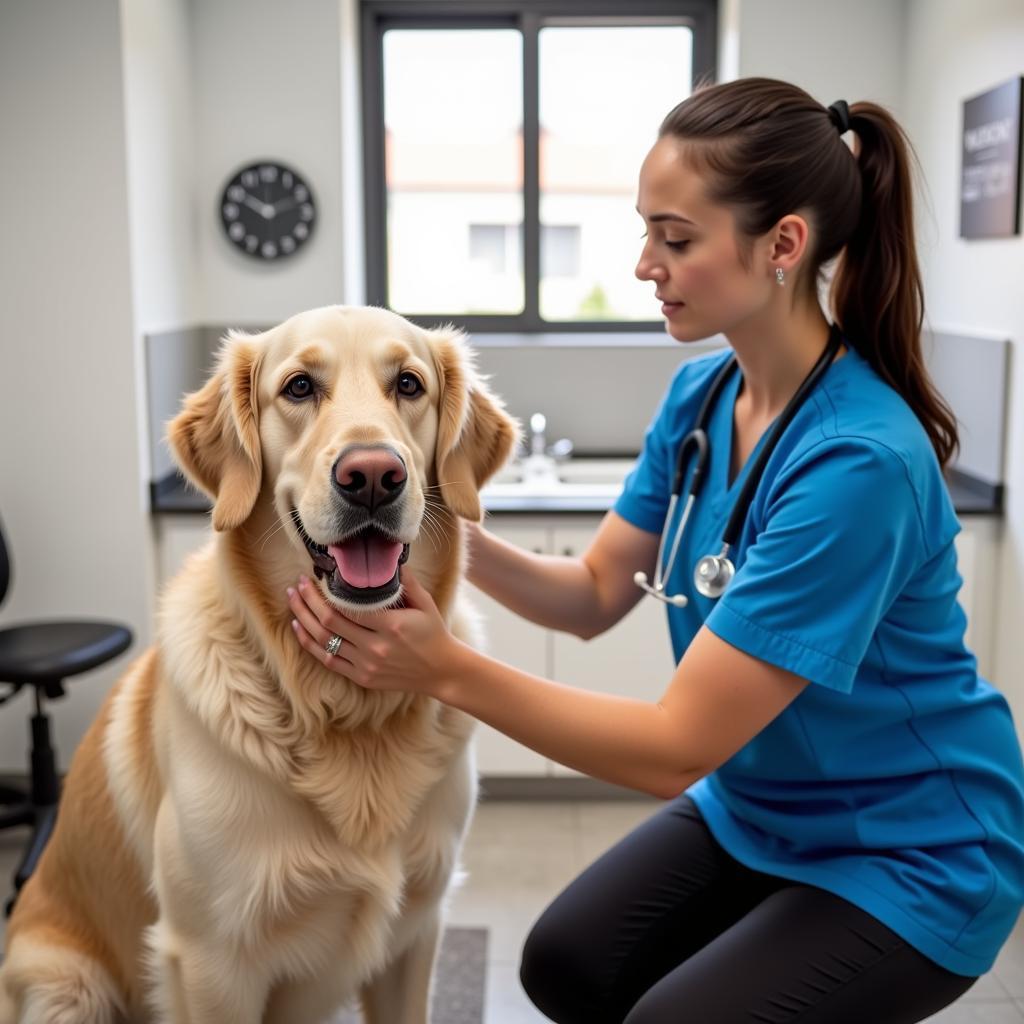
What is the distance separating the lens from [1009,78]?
2775 millimetres

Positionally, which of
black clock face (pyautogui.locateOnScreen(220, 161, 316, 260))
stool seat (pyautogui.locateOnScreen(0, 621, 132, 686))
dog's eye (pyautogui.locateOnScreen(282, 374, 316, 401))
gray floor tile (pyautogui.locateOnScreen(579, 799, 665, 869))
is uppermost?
black clock face (pyautogui.locateOnScreen(220, 161, 316, 260))

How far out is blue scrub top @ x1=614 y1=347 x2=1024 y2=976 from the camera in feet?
4.43

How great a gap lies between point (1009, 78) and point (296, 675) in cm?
227

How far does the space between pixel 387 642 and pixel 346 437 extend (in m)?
0.22

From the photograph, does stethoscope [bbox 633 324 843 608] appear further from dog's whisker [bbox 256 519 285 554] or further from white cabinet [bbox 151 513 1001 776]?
white cabinet [bbox 151 513 1001 776]

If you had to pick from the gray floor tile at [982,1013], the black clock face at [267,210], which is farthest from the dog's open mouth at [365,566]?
the black clock face at [267,210]

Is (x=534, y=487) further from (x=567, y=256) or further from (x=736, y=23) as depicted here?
(x=736, y=23)

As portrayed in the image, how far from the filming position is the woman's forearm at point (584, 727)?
1.36m

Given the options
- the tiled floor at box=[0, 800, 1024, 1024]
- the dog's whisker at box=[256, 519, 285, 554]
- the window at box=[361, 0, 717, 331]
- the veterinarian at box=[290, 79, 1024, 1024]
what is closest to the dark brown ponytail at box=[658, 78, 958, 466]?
the veterinarian at box=[290, 79, 1024, 1024]

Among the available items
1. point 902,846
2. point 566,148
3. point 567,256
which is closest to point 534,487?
point 567,256

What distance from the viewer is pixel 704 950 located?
148 centimetres

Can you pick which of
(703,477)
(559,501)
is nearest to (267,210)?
(559,501)

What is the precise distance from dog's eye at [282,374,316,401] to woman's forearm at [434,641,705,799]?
0.32 meters

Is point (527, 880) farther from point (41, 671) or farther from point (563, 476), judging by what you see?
point (563, 476)
